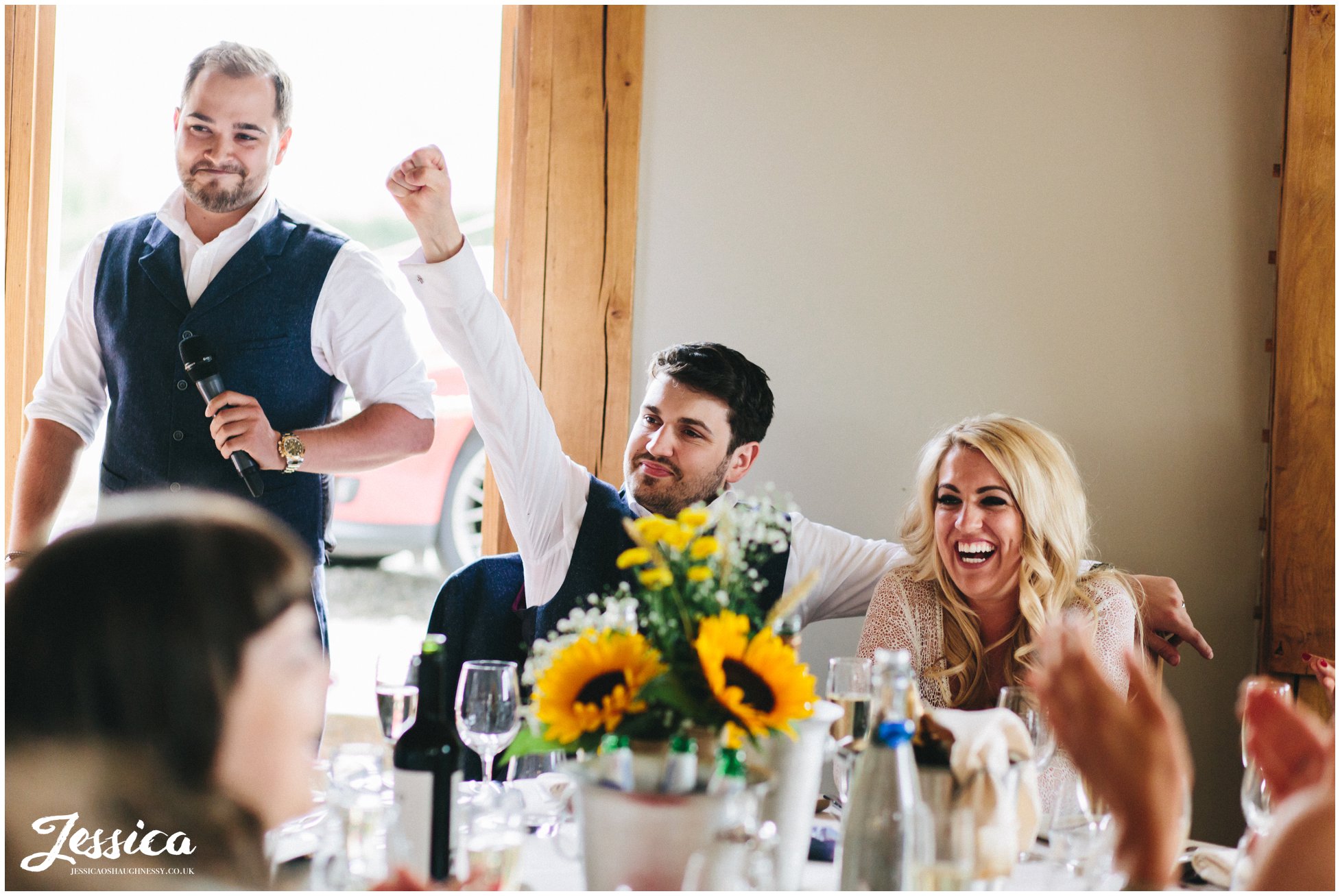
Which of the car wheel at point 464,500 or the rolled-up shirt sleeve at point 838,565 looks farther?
the car wheel at point 464,500

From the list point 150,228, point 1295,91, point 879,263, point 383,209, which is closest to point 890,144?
point 879,263

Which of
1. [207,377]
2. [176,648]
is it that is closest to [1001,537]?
[207,377]

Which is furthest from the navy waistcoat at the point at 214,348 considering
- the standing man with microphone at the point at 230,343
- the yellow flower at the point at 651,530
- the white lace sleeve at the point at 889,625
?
the yellow flower at the point at 651,530

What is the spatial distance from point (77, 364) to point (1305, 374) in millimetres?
2467

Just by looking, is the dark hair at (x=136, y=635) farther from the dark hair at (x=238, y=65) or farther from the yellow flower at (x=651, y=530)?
the dark hair at (x=238, y=65)

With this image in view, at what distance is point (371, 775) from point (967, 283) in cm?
183

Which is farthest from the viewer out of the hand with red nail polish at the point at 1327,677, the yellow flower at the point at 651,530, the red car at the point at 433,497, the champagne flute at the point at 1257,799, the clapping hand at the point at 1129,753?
the red car at the point at 433,497

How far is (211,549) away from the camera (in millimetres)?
819

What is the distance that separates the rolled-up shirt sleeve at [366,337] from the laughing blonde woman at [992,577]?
0.98m

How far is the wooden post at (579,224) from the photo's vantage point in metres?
2.44

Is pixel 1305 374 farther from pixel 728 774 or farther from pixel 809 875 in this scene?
pixel 728 774

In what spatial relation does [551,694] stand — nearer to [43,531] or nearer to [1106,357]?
[43,531]

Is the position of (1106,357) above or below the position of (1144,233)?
below

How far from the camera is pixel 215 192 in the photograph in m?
2.09
